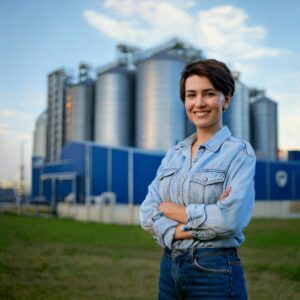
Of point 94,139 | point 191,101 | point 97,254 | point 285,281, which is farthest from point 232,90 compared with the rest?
point 94,139

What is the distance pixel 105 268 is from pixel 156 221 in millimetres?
4824

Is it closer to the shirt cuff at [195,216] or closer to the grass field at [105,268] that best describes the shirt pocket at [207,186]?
the shirt cuff at [195,216]

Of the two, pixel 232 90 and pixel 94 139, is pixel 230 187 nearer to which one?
pixel 232 90

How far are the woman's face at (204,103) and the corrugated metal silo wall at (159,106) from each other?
2044cm

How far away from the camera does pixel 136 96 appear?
983 inches

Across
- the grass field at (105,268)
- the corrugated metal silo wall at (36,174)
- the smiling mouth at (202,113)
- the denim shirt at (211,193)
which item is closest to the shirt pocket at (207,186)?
the denim shirt at (211,193)

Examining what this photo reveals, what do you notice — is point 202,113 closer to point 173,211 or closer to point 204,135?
point 204,135

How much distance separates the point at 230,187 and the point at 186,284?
361 millimetres

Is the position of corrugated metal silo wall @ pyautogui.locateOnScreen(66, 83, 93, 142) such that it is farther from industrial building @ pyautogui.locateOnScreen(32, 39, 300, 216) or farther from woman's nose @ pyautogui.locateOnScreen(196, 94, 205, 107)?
woman's nose @ pyautogui.locateOnScreen(196, 94, 205, 107)

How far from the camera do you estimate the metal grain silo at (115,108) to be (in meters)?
25.1

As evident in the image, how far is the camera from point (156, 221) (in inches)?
65.5

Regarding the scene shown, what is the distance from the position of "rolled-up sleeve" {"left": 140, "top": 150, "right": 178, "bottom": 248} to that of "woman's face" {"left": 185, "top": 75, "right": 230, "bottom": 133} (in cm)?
20

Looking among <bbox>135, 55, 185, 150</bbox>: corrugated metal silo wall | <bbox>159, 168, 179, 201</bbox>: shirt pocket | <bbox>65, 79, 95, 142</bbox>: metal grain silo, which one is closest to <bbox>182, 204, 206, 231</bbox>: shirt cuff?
<bbox>159, 168, 179, 201</bbox>: shirt pocket

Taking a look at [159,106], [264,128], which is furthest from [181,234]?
[264,128]
